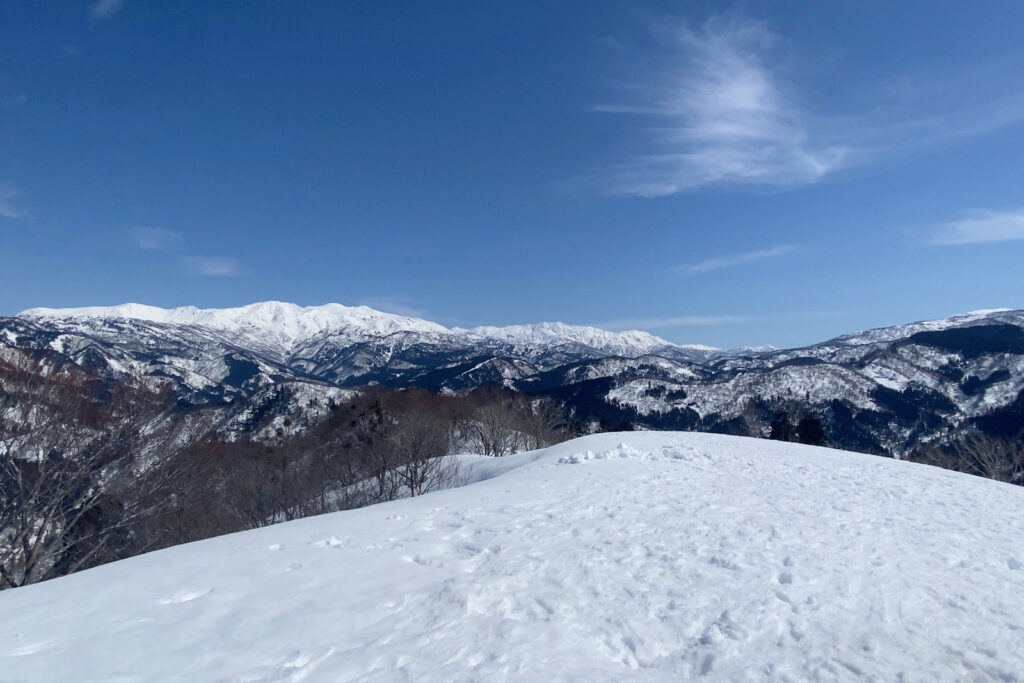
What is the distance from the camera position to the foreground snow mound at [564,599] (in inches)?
225

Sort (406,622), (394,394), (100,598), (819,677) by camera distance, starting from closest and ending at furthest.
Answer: (819,677) → (406,622) → (100,598) → (394,394)

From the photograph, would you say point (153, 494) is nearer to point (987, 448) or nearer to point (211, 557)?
point (211, 557)

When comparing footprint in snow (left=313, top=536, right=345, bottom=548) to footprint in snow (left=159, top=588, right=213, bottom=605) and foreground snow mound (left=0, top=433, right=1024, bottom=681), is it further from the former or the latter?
footprint in snow (left=159, top=588, right=213, bottom=605)

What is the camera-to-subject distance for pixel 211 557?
8.83 m

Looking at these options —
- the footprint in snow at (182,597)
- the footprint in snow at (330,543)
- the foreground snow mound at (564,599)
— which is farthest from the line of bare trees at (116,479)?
the footprint in snow at (182,597)

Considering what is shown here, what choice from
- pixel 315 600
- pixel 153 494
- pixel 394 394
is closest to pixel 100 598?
pixel 315 600

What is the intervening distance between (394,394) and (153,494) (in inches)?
1820

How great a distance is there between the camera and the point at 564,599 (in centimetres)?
734

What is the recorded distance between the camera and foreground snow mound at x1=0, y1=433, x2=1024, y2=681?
5715 mm

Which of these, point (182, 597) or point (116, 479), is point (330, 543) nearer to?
point (182, 597)

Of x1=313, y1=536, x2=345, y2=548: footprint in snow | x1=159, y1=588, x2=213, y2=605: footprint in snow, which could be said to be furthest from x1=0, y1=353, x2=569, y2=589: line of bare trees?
x1=159, y1=588, x2=213, y2=605: footprint in snow

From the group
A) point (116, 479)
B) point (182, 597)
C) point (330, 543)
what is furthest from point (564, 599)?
point (116, 479)

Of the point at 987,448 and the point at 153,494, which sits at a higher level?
the point at 153,494

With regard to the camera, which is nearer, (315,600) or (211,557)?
(315,600)
